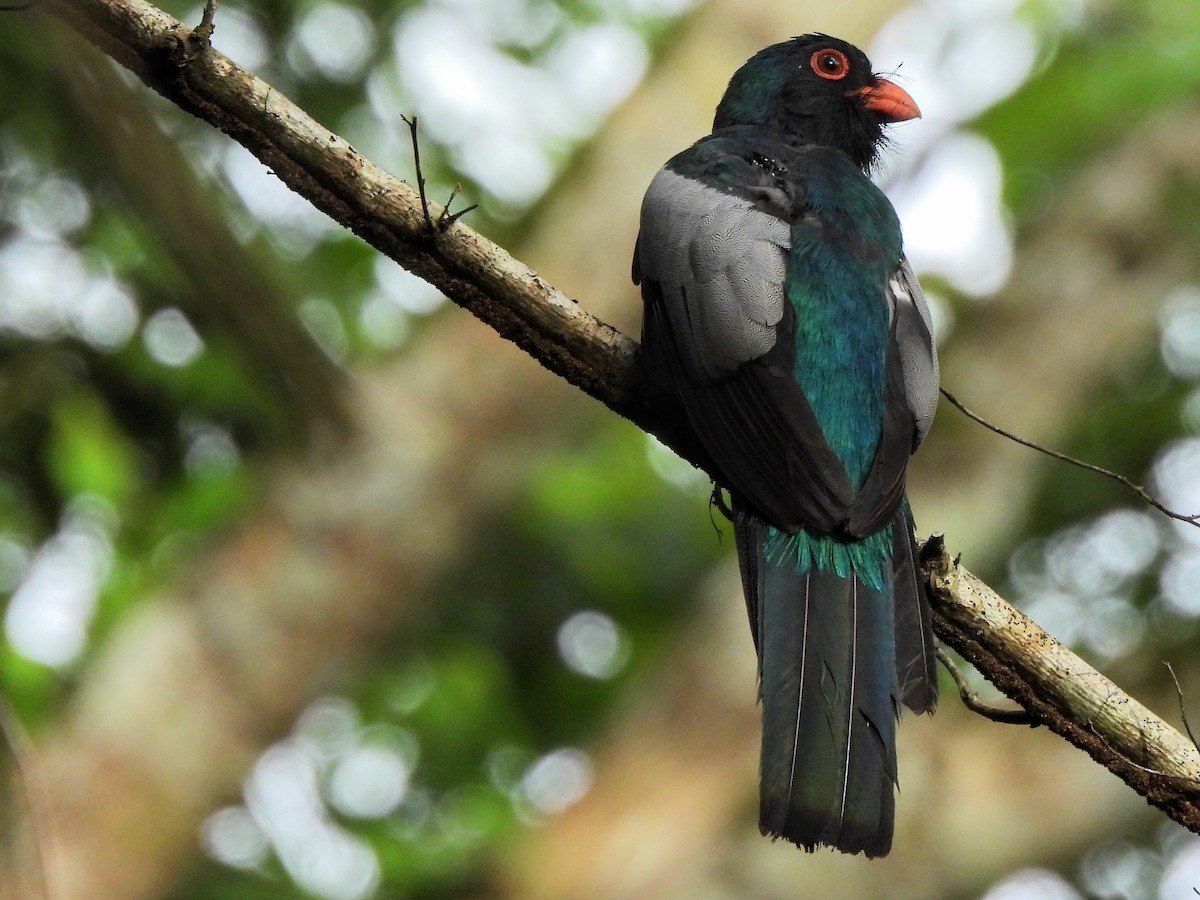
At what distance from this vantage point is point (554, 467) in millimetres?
9164

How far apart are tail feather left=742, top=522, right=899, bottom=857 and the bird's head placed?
2.27m

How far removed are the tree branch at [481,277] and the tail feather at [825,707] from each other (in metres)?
0.27

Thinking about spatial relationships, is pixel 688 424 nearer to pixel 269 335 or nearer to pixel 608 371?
pixel 608 371

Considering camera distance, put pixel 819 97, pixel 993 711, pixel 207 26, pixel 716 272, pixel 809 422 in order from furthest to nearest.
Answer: pixel 819 97 → pixel 716 272 → pixel 809 422 → pixel 993 711 → pixel 207 26

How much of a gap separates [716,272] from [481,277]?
0.76 metres

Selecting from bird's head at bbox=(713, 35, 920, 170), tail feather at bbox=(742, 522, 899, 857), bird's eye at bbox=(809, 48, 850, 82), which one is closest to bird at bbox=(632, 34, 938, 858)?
tail feather at bbox=(742, 522, 899, 857)

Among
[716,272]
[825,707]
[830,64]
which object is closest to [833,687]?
[825,707]

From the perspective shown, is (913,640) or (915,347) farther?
(915,347)

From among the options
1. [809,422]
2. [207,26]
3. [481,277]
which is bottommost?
[809,422]

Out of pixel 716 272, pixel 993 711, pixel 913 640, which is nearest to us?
pixel 993 711

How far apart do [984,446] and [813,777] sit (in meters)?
5.19

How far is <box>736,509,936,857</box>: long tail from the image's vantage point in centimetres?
343

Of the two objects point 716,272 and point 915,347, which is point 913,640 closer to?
point 915,347

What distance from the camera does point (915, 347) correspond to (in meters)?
4.30
